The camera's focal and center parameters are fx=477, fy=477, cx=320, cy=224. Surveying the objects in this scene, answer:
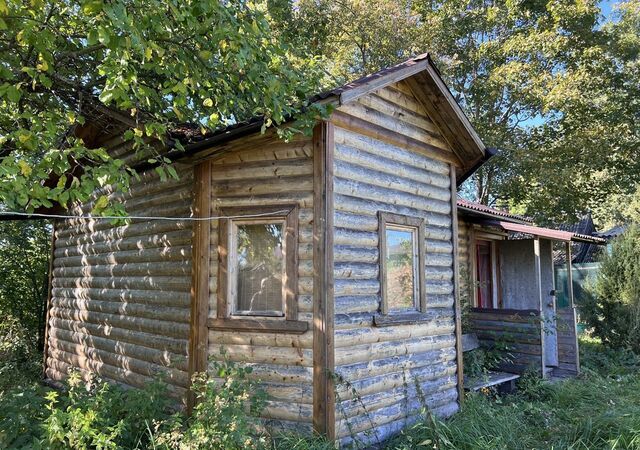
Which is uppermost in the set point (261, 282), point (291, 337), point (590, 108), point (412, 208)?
point (590, 108)

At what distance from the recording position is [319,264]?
5.21 m

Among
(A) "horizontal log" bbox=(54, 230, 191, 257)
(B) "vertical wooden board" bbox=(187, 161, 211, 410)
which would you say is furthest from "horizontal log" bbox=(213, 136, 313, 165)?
(A) "horizontal log" bbox=(54, 230, 191, 257)

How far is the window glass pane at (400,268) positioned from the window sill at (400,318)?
0.43 feet

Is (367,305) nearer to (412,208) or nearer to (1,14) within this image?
(412,208)

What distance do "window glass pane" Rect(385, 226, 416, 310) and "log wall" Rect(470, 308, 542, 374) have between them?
355 centimetres

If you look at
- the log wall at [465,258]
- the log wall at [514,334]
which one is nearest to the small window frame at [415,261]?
the log wall at [514,334]

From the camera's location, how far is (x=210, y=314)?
5680 millimetres

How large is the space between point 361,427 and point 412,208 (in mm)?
2936

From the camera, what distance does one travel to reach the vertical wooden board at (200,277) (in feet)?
18.6

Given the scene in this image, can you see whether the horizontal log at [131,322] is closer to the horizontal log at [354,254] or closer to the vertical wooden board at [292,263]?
the vertical wooden board at [292,263]

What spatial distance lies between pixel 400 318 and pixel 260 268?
6.31 feet

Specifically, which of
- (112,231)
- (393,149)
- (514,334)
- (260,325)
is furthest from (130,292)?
(514,334)

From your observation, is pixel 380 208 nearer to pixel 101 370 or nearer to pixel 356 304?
pixel 356 304

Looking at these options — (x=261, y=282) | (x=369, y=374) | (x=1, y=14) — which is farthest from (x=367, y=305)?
(x=1, y=14)
